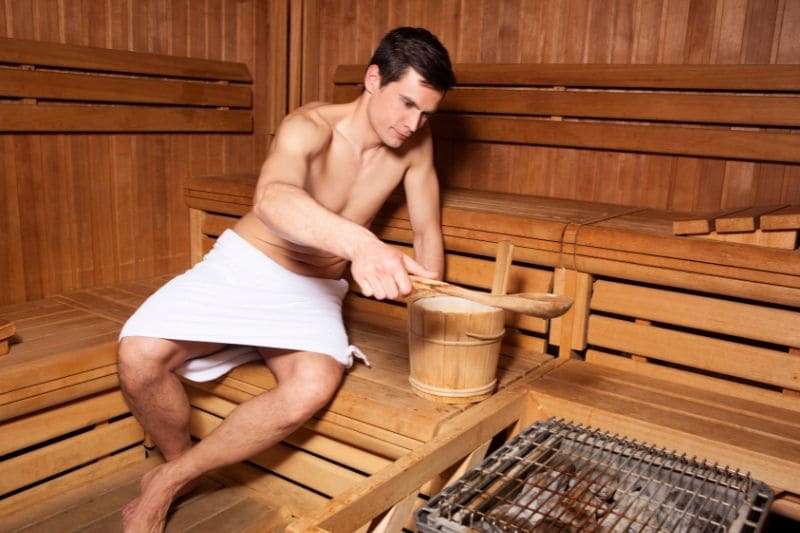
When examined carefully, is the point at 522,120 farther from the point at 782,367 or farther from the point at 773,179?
the point at 782,367

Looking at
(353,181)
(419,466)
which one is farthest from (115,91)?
(419,466)

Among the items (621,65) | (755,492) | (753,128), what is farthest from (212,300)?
(753,128)

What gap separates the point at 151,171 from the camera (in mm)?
3553

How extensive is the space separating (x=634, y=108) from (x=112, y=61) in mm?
2301

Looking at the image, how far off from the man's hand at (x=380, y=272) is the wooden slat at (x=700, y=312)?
41.7 inches

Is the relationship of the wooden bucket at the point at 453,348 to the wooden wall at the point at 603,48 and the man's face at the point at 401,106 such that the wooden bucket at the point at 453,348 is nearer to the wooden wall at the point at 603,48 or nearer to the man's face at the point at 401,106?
the man's face at the point at 401,106

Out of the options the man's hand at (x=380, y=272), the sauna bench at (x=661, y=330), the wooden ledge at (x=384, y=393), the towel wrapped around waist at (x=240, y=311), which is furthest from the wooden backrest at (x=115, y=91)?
the man's hand at (x=380, y=272)

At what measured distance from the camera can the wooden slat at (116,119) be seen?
3.01 m

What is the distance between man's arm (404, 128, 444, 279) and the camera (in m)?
2.71

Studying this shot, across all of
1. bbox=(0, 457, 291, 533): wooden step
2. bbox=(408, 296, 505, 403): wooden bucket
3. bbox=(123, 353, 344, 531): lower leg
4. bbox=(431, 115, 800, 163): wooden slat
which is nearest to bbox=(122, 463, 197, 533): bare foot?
bbox=(123, 353, 344, 531): lower leg

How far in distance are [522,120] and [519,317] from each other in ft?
3.63

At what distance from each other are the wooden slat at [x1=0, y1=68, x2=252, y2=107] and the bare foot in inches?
67.2

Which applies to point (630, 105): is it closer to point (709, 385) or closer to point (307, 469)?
point (709, 385)

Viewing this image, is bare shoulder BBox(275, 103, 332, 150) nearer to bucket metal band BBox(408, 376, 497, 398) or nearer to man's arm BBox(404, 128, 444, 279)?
man's arm BBox(404, 128, 444, 279)
